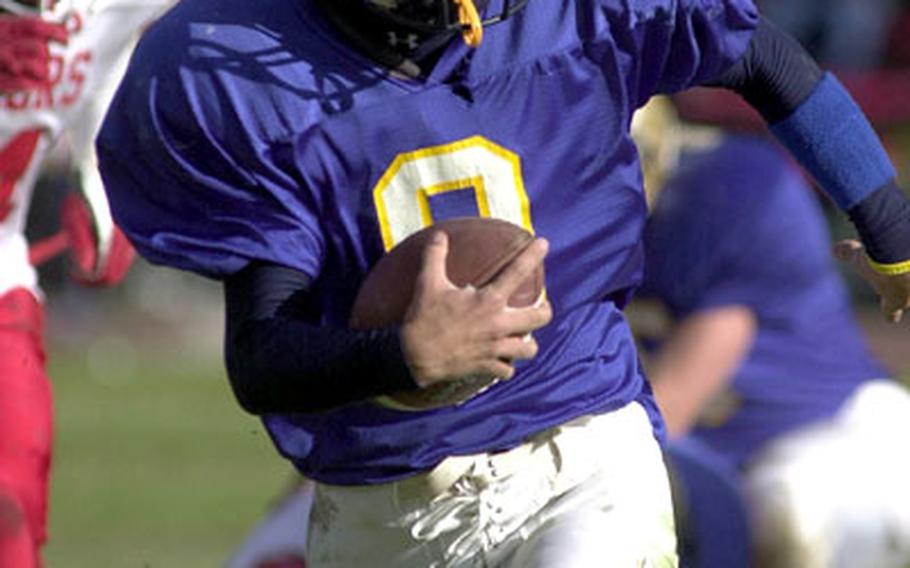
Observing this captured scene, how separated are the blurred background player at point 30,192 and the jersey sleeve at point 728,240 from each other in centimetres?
144

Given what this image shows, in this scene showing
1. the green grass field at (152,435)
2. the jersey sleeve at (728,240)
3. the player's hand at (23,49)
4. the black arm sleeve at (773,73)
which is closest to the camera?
the black arm sleeve at (773,73)

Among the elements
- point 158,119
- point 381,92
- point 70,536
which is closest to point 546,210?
point 381,92

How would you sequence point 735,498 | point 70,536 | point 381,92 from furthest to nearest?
point 70,536
point 735,498
point 381,92

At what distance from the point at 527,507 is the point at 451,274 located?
1.68 feet

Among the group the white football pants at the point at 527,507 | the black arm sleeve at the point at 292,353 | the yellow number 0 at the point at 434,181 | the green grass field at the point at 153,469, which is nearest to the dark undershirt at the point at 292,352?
the black arm sleeve at the point at 292,353

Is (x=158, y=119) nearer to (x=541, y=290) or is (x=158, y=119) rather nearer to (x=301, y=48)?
(x=301, y=48)

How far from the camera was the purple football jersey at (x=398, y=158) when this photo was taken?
3760 mm

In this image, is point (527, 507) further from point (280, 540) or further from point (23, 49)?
point (280, 540)

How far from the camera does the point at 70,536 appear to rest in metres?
8.54

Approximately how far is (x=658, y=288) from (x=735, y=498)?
0.66 metres

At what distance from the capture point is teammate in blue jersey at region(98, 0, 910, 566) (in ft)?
12.3

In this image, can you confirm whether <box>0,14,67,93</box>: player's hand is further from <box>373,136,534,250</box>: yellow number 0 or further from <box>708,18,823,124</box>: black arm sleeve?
<box>708,18,823,124</box>: black arm sleeve

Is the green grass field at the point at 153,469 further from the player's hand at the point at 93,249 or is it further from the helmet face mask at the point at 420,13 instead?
the helmet face mask at the point at 420,13

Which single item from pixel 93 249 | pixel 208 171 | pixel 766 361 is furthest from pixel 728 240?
pixel 208 171
